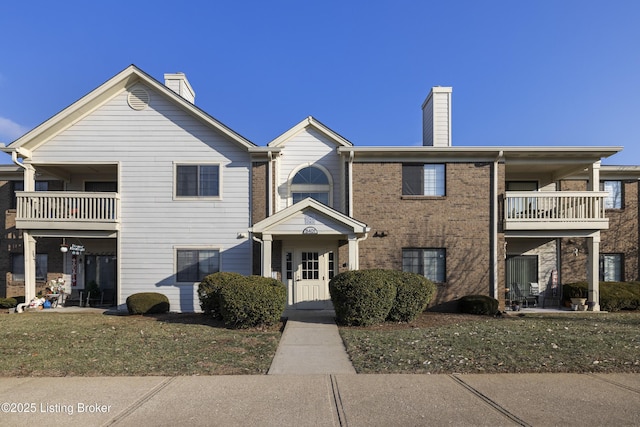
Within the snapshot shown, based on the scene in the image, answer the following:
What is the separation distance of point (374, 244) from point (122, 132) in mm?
9628

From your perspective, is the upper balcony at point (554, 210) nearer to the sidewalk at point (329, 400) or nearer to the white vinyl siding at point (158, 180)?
the sidewalk at point (329, 400)

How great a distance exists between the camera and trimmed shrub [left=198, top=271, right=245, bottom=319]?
461 inches

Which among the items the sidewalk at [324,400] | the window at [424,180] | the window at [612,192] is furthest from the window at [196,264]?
the window at [612,192]

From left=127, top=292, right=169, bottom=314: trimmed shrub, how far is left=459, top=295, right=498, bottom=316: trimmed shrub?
1003 centimetres

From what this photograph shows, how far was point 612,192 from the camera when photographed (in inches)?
690

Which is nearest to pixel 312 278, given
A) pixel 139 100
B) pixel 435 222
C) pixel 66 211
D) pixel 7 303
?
pixel 435 222

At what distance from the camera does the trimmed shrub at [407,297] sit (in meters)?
11.4

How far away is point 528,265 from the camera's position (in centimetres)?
1652

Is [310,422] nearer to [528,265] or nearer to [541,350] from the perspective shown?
[541,350]

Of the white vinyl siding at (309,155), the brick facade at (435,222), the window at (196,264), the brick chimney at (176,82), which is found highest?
the brick chimney at (176,82)

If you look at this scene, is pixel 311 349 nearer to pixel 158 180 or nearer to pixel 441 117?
pixel 158 180

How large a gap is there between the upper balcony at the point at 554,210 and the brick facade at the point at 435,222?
93 centimetres

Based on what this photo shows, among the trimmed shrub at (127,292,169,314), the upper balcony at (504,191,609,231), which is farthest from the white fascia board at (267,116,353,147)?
the trimmed shrub at (127,292,169,314)

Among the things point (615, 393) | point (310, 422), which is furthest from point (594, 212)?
point (310, 422)
